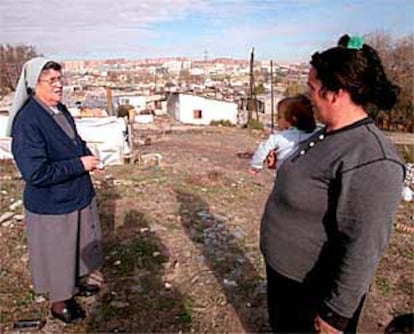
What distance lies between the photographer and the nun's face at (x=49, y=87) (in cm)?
228

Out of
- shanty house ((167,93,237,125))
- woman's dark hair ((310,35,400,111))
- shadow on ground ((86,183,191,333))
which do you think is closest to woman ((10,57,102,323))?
shadow on ground ((86,183,191,333))

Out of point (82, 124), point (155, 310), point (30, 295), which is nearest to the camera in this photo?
point (155, 310)

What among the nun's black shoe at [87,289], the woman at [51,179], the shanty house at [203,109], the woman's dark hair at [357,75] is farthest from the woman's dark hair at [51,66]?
the shanty house at [203,109]

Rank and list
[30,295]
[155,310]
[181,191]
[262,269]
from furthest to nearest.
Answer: [181,191] < [262,269] < [30,295] < [155,310]

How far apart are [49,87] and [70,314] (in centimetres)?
127

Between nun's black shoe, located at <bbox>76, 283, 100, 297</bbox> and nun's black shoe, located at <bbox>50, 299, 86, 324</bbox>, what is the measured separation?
0.23 metres

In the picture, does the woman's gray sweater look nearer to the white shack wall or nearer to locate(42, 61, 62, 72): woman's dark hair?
locate(42, 61, 62, 72): woman's dark hair

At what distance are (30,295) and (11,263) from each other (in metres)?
0.63

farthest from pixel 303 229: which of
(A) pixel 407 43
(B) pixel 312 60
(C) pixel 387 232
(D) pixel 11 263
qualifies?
(A) pixel 407 43

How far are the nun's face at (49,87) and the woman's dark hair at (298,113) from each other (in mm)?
1207

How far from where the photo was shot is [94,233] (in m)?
2.58

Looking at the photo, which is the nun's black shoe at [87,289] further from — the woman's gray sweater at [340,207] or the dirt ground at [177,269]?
the woman's gray sweater at [340,207]

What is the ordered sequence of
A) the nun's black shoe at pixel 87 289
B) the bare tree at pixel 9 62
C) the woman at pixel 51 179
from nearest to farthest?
the woman at pixel 51 179, the nun's black shoe at pixel 87 289, the bare tree at pixel 9 62

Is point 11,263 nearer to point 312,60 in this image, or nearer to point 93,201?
point 93,201
